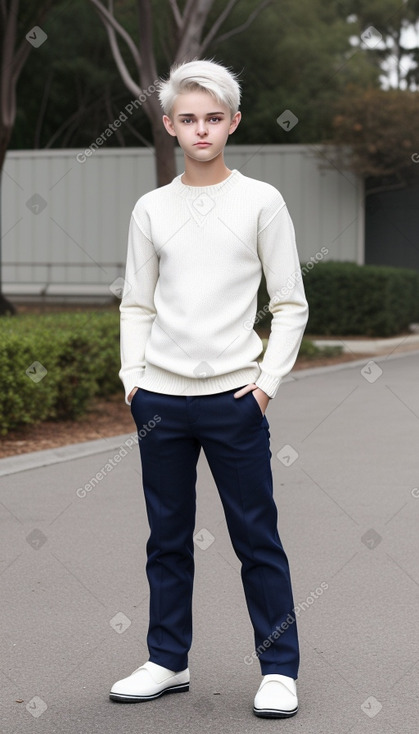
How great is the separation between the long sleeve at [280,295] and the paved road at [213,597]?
1.12 m

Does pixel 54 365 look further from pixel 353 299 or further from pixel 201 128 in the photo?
pixel 353 299

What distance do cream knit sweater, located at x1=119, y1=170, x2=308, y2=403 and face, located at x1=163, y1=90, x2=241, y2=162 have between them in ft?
0.40

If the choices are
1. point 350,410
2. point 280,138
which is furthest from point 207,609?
point 280,138

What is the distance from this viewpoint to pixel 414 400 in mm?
12125

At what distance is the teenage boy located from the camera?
12.3 ft

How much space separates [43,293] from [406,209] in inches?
320

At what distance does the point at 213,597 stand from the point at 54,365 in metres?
4.95

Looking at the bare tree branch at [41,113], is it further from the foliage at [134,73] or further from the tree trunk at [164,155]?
the tree trunk at [164,155]

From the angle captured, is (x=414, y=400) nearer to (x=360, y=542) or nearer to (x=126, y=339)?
(x=360, y=542)

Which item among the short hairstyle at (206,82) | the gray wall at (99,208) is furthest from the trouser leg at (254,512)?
the gray wall at (99,208)

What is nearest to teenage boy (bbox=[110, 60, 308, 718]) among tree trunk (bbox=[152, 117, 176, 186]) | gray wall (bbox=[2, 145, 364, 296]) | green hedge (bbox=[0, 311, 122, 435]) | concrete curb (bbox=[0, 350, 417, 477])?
concrete curb (bbox=[0, 350, 417, 477])

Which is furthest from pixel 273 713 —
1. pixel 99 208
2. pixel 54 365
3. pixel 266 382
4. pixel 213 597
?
pixel 99 208

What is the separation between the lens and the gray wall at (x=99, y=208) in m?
25.0

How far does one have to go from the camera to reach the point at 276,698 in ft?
12.5
